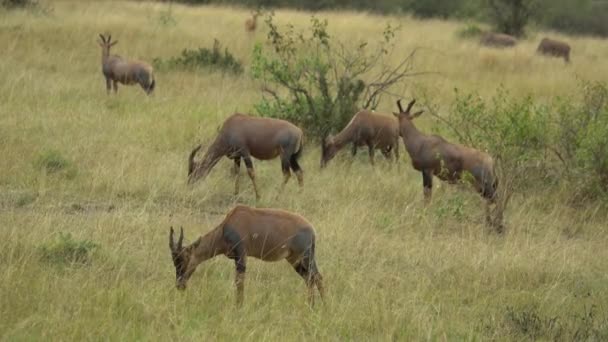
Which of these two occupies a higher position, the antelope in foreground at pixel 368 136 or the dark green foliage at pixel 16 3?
the antelope in foreground at pixel 368 136

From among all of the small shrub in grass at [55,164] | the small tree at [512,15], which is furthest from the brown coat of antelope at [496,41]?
the small shrub in grass at [55,164]

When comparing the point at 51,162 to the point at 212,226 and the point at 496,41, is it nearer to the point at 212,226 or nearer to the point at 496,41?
the point at 212,226

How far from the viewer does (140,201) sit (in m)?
9.05

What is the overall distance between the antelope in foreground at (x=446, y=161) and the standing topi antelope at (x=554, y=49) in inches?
569

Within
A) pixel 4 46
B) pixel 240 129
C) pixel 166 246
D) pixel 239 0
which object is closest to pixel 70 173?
pixel 240 129

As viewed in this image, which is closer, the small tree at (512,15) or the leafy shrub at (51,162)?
the leafy shrub at (51,162)

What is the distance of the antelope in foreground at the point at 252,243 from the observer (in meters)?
6.16

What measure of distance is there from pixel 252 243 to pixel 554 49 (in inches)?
749

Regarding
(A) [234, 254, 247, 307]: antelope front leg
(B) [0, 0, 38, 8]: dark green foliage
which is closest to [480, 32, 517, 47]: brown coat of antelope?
(B) [0, 0, 38, 8]: dark green foliage

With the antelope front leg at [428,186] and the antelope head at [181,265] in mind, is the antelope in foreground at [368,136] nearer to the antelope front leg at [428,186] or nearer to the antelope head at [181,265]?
the antelope front leg at [428,186]

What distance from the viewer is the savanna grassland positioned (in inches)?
238

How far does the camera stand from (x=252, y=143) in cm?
958

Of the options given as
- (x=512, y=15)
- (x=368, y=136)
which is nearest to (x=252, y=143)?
(x=368, y=136)

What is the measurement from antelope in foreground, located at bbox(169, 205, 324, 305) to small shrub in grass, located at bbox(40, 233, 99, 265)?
986mm
